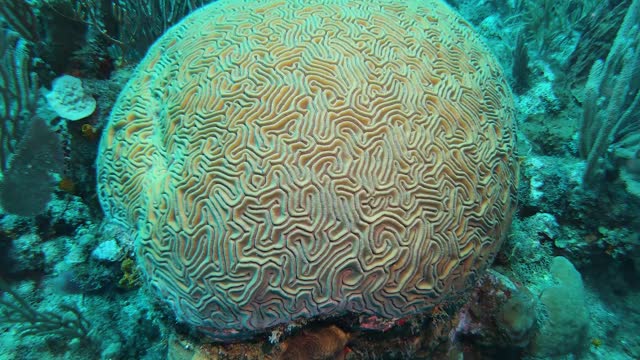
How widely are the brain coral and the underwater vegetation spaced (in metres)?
0.02

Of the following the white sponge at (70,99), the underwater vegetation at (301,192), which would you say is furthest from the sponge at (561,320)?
the white sponge at (70,99)

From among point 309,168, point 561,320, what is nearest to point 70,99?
point 309,168

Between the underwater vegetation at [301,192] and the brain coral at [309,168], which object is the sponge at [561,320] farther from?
the brain coral at [309,168]

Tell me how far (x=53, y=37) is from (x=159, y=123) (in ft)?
7.38

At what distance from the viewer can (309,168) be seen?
2.62 m

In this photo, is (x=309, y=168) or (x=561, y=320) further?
(x=561, y=320)

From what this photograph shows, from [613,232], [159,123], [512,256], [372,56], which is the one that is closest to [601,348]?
[613,232]

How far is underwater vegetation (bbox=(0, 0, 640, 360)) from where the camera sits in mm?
2535

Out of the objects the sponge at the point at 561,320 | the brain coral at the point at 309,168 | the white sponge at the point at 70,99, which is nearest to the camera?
the brain coral at the point at 309,168

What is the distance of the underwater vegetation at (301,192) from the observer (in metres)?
2.54

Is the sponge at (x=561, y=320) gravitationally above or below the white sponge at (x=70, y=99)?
below

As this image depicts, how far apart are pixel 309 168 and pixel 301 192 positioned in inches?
7.9

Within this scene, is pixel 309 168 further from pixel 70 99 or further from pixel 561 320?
pixel 70 99

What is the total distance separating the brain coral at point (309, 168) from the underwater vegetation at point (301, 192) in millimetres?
19
